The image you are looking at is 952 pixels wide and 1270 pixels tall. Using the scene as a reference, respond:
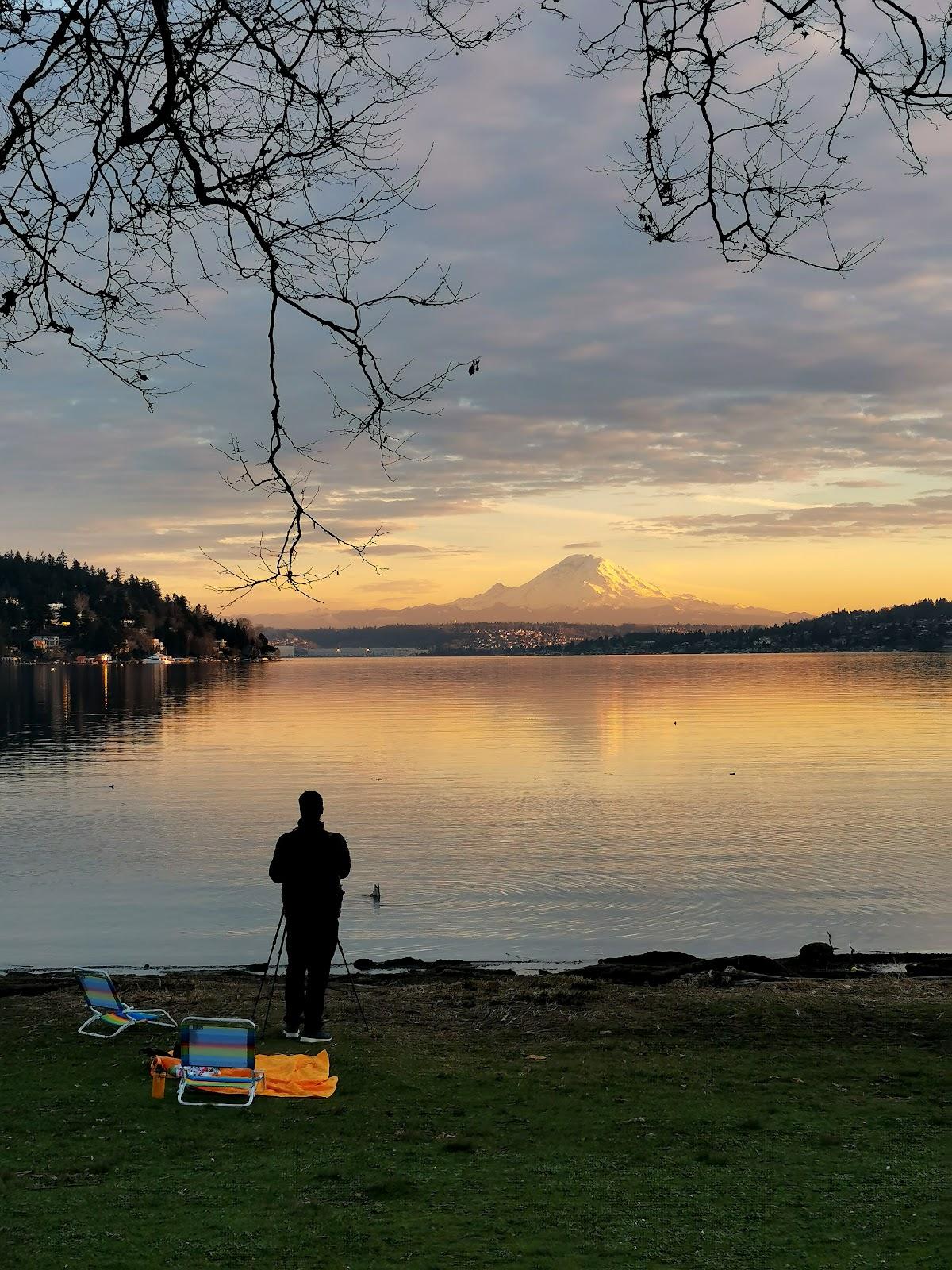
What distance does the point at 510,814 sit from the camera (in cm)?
3825

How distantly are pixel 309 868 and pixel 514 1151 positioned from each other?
392 centimetres

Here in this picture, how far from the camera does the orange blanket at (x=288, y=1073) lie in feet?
31.4

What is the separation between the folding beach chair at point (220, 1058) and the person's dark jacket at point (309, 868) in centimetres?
202

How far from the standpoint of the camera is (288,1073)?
10.1m

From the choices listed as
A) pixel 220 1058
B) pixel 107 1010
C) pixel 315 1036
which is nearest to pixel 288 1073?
pixel 220 1058

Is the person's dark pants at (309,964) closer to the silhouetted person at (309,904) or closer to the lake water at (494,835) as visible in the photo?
the silhouetted person at (309,904)

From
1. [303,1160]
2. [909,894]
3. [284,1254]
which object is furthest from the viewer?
[909,894]

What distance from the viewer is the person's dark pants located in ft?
37.7

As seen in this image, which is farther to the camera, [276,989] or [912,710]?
[912,710]

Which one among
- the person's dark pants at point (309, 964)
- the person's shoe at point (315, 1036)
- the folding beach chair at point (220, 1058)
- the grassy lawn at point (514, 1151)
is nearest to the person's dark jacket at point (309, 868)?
the person's dark pants at point (309, 964)

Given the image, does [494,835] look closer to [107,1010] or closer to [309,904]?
[107,1010]

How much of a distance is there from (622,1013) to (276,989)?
17.5 feet

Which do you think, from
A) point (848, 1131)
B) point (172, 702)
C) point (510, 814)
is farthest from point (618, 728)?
point (848, 1131)

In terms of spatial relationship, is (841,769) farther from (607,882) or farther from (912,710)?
(912,710)
